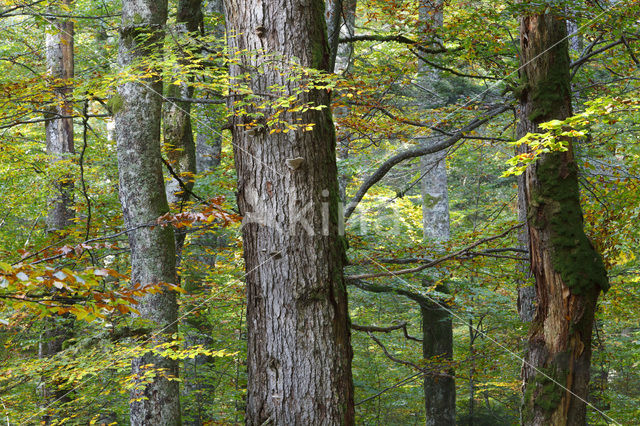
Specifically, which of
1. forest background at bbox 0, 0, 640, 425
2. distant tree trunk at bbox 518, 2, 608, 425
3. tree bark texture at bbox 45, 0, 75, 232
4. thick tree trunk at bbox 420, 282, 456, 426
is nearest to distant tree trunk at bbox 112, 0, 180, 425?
forest background at bbox 0, 0, 640, 425

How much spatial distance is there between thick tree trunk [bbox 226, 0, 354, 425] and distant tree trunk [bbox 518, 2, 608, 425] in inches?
72.5

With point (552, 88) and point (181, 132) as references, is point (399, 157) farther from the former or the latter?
point (181, 132)

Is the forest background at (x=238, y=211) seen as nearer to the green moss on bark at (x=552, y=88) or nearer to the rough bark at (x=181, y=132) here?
the rough bark at (x=181, y=132)

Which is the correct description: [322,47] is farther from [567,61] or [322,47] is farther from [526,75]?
[567,61]

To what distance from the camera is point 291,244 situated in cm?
276

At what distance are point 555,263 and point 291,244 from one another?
2.26m

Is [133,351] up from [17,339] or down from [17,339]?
up

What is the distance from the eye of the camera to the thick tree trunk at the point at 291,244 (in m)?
2.68

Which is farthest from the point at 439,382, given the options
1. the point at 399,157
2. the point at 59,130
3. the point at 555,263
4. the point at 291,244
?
the point at 59,130

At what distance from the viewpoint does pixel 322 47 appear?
10.1ft

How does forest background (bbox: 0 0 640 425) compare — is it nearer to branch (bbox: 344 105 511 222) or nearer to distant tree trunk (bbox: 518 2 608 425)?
branch (bbox: 344 105 511 222)

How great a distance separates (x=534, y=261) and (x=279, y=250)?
7.55 ft

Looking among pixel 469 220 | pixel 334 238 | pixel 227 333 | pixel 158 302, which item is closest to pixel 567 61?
pixel 334 238

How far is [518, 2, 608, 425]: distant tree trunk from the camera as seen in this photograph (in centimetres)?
367
